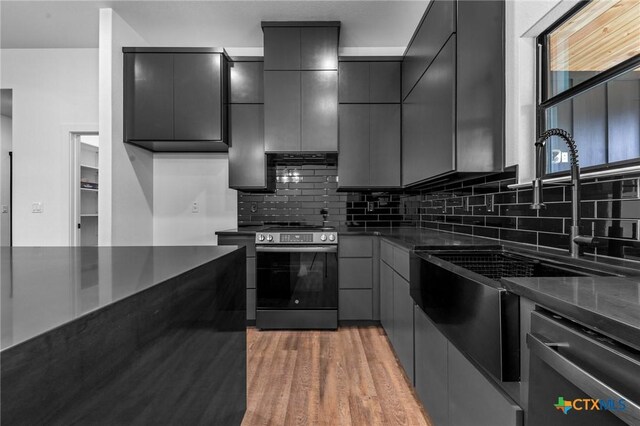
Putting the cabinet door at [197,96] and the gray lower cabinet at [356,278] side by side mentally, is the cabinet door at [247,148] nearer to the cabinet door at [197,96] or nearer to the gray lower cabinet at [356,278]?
the cabinet door at [197,96]

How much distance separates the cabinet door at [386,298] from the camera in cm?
251

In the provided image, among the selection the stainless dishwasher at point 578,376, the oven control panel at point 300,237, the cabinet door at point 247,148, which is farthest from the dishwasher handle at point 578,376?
the cabinet door at point 247,148

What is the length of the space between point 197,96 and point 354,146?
1620 millimetres

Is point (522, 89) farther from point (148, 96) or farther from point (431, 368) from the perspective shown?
point (148, 96)

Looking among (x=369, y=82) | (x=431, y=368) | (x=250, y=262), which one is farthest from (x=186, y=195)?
(x=431, y=368)

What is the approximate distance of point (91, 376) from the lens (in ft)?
1.43

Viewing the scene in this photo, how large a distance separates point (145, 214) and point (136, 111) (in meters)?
1.07

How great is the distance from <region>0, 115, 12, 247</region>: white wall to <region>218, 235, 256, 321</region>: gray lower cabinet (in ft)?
14.1

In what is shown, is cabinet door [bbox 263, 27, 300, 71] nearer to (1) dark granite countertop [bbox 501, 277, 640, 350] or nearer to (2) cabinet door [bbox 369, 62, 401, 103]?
(2) cabinet door [bbox 369, 62, 401, 103]

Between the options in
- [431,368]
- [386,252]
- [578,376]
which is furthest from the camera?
[386,252]

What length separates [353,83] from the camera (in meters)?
3.24

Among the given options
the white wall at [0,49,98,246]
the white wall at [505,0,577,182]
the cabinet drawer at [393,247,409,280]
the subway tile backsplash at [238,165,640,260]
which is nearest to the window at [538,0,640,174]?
the white wall at [505,0,577,182]

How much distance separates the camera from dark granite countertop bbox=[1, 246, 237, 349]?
382 mm

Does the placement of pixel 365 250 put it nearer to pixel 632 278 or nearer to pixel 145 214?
pixel 632 278
